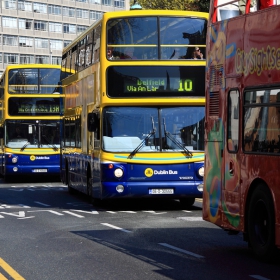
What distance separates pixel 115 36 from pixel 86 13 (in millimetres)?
116281

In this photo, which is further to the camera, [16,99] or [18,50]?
[18,50]

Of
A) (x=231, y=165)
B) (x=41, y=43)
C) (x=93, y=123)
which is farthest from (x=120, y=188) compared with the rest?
(x=41, y=43)

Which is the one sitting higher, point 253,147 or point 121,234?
point 253,147

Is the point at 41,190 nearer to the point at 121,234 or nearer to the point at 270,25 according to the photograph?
the point at 121,234

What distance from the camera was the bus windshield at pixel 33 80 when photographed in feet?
116

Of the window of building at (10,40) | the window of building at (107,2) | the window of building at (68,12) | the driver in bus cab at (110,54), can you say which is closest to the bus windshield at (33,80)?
the driver in bus cab at (110,54)

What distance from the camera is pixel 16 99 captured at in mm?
35031

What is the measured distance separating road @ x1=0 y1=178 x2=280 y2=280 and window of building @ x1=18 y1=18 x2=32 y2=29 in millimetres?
108119

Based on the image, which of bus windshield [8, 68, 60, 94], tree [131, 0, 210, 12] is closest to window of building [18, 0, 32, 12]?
tree [131, 0, 210, 12]

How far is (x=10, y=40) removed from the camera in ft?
416

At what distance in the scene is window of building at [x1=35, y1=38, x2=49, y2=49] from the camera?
13050cm

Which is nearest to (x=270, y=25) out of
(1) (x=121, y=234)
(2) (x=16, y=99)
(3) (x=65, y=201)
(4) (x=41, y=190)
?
(1) (x=121, y=234)

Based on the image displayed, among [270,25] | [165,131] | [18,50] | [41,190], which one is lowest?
[41,190]

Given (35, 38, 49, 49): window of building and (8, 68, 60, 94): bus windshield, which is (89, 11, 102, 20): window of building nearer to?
(35, 38, 49, 49): window of building
